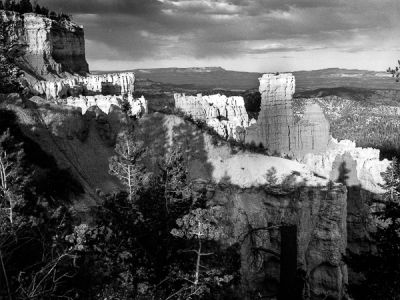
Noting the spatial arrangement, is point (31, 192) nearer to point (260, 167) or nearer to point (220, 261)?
point (220, 261)

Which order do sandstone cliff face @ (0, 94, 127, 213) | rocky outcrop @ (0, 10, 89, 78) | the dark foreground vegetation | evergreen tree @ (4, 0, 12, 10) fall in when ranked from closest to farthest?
the dark foreground vegetation → sandstone cliff face @ (0, 94, 127, 213) → rocky outcrop @ (0, 10, 89, 78) → evergreen tree @ (4, 0, 12, 10)

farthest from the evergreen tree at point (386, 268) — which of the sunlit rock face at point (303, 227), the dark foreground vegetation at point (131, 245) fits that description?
the sunlit rock face at point (303, 227)

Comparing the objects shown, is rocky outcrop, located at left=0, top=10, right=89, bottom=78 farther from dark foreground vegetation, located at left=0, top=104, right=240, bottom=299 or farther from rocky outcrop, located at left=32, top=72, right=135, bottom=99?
dark foreground vegetation, located at left=0, top=104, right=240, bottom=299

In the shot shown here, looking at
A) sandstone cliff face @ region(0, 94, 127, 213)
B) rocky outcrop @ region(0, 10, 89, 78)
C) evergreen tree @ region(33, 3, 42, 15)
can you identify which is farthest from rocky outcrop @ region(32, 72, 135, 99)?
evergreen tree @ region(33, 3, 42, 15)

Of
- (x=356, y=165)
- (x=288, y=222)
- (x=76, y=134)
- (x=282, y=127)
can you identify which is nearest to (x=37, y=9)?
(x=282, y=127)

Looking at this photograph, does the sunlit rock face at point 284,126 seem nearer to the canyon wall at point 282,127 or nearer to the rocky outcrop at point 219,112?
the canyon wall at point 282,127

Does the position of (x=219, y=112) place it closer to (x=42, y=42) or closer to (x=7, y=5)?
(x=42, y=42)
